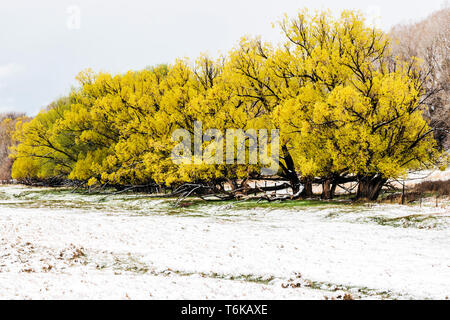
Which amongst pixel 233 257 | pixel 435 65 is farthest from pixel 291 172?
pixel 435 65

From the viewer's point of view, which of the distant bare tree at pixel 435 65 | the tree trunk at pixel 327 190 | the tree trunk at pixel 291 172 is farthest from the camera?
the distant bare tree at pixel 435 65

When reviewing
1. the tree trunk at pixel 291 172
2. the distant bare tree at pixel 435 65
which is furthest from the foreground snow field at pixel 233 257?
the distant bare tree at pixel 435 65

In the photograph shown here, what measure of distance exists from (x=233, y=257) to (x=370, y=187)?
56.9ft

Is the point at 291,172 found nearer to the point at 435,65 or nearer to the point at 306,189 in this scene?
the point at 306,189

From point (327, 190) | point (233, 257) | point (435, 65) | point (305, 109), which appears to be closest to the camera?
point (233, 257)

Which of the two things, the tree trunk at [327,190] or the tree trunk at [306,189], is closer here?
the tree trunk at [327,190]

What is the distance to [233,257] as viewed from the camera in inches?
510

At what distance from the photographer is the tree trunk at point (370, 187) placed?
Result: 27.0 metres

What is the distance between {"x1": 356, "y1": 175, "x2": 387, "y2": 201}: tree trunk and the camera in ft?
88.5

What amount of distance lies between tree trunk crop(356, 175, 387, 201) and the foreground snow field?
18.7 ft

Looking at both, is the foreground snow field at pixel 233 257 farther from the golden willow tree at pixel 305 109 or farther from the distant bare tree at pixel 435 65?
the distant bare tree at pixel 435 65

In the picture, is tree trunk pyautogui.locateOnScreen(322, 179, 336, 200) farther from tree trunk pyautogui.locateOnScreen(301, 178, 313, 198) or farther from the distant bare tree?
the distant bare tree

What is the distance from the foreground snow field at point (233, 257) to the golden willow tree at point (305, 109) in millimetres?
5970
